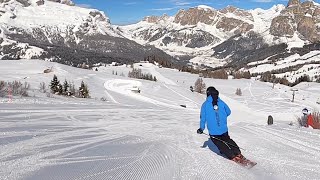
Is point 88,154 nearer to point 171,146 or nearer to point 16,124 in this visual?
point 171,146

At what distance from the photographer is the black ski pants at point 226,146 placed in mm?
10797

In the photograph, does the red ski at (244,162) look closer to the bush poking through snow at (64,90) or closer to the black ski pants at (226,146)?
the black ski pants at (226,146)

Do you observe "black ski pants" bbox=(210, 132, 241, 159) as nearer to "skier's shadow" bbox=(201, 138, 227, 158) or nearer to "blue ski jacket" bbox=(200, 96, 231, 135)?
"blue ski jacket" bbox=(200, 96, 231, 135)

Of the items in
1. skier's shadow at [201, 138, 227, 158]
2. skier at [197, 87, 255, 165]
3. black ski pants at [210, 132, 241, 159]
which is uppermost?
skier at [197, 87, 255, 165]

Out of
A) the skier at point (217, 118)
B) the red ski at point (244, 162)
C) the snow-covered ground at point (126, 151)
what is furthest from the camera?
the skier at point (217, 118)

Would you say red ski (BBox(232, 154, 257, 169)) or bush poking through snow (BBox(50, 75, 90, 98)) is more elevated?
red ski (BBox(232, 154, 257, 169))

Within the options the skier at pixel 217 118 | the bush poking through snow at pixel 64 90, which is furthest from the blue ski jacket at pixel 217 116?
the bush poking through snow at pixel 64 90

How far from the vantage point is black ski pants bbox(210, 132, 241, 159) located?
10797 mm

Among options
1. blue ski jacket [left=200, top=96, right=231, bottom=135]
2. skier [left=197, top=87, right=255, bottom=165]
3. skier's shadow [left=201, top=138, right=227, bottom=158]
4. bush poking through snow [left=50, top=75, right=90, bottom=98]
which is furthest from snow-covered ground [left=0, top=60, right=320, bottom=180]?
bush poking through snow [left=50, top=75, right=90, bottom=98]

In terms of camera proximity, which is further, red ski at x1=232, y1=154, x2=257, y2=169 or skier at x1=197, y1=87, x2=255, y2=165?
skier at x1=197, y1=87, x2=255, y2=165

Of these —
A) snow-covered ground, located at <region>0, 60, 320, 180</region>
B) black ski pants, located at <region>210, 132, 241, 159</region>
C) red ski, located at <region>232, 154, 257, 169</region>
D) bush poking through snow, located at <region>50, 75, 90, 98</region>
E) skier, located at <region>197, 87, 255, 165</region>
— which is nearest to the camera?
snow-covered ground, located at <region>0, 60, 320, 180</region>

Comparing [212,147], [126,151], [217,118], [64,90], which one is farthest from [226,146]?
[64,90]

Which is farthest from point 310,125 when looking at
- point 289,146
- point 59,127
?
point 59,127

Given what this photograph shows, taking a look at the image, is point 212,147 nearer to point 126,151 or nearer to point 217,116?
point 217,116
